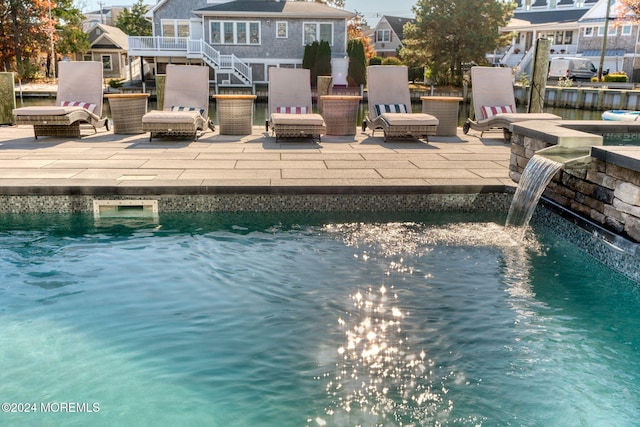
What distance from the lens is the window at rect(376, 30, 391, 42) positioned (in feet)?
182

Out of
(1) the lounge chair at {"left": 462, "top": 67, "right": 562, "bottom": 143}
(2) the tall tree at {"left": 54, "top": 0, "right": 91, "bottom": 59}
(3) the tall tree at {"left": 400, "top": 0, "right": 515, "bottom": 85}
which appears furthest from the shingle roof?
(1) the lounge chair at {"left": 462, "top": 67, "right": 562, "bottom": 143}

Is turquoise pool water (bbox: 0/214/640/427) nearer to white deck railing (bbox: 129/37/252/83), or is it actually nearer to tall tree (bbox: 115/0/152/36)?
white deck railing (bbox: 129/37/252/83)

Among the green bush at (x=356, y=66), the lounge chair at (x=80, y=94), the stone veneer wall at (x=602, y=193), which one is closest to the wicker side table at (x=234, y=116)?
the lounge chair at (x=80, y=94)

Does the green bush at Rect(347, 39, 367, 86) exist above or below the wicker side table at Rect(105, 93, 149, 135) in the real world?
above

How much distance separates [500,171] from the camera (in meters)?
7.63

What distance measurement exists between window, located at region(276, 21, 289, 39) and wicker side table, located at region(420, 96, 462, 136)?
23.3 meters

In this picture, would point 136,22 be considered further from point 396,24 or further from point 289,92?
point 289,92

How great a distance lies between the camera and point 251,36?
107 feet

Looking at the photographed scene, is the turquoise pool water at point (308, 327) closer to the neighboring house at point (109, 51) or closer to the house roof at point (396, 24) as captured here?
the neighboring house at point (109, 51)

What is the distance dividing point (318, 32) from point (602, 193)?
29470 millimetres

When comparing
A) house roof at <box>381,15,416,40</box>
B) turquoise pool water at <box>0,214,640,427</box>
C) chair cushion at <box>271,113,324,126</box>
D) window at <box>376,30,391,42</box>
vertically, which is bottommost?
turquoise pool water at <box>0,214,640,427</box>

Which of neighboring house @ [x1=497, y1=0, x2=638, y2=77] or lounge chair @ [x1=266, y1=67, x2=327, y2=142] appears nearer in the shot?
lounge chair @ [x1=266, y1=67, x2=327, y2=142]

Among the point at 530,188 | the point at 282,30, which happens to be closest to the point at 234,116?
the point at 530,188

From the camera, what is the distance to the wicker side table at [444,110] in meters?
10.8
